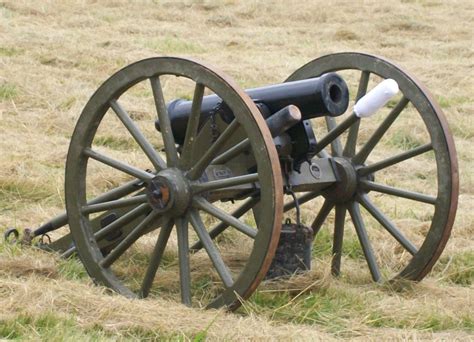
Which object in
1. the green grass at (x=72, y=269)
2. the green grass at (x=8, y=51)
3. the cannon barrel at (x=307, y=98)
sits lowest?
the green grass at (x=72, y=269)

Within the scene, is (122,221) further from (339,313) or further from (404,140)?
(404,140)

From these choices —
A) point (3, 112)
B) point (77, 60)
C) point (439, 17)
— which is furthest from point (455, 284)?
point (439, 17)

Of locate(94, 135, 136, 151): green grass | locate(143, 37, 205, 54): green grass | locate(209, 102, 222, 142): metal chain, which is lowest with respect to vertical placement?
locate(94, 135, 136, 151): green grass

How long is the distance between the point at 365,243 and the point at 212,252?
1203 mm

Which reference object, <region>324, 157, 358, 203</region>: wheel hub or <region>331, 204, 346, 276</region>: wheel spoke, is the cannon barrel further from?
<region>331, 204, 346, 276</region>: wheel spoke

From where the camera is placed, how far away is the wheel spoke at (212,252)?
16.4 feet

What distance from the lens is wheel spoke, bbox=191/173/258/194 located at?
4.95m

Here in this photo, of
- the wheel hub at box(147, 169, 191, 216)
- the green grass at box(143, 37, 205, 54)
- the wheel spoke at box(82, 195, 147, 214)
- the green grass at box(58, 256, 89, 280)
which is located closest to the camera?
the wheel hub at box(147, 169, 191, 216)

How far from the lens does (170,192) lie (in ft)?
16.9

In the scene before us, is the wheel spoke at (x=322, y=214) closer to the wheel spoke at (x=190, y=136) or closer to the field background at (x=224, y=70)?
the field background at (x=224, y=70)

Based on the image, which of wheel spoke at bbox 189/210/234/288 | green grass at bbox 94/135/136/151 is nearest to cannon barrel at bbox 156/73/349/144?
wheel spoke at bbox 189/210/234/288

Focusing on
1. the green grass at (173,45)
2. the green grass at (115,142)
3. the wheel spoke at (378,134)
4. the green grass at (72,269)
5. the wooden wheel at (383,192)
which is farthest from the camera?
the green grass at (173,45)

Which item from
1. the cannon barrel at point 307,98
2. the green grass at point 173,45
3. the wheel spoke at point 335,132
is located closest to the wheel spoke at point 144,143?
the cannon barrel at point 307,98

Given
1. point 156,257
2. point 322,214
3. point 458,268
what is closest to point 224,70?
point 322,214
